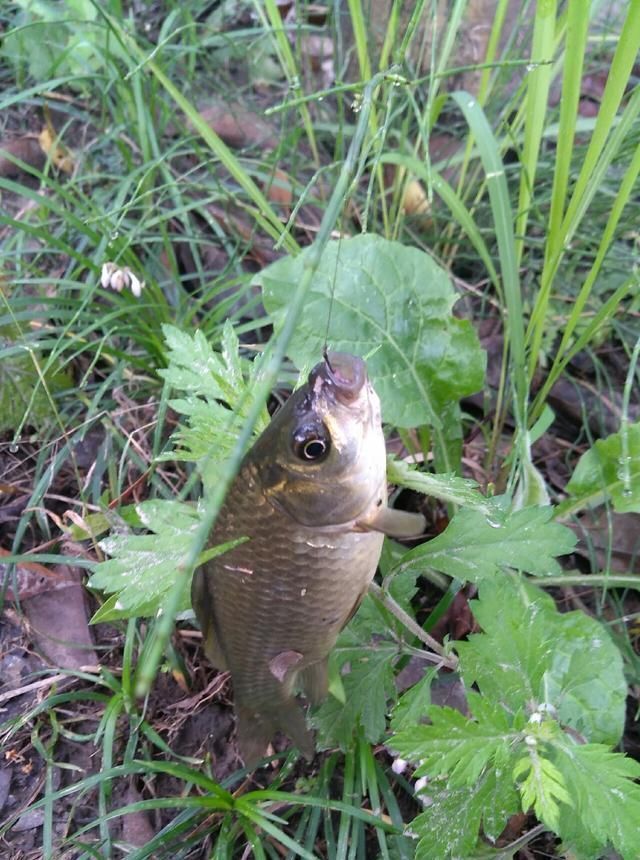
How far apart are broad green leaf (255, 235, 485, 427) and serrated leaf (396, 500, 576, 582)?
490 millimetres

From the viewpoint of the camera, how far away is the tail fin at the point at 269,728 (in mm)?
1841

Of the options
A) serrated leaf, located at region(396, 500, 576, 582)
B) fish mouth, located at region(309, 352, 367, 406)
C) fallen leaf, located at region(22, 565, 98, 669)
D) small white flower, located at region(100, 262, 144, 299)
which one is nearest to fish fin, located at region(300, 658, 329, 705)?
serrated leaf, located at region(396, 500, 576, 582)

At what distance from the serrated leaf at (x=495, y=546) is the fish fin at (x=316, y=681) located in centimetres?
29

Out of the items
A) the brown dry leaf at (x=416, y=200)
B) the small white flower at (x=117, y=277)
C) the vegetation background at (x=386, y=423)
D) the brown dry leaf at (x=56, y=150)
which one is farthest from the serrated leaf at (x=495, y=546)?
the brown dry leaf at (x=56, y=150)

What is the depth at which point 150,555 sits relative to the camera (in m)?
1.44

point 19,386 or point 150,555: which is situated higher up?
point 150,555

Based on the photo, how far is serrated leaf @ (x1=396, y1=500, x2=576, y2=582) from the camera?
1.62m

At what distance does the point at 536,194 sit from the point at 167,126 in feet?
4.82

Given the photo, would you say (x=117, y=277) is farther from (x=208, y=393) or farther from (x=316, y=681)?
(x=316, y=681)

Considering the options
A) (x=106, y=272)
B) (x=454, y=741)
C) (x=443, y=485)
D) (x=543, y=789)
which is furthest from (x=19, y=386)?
(x=543, y=789)

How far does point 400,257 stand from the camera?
216cm

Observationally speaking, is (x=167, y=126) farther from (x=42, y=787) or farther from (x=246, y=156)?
(x=42, y=787)

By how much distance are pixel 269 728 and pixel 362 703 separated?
258 millimetres

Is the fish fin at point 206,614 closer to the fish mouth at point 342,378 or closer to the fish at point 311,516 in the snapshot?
the fish at point 311,516
